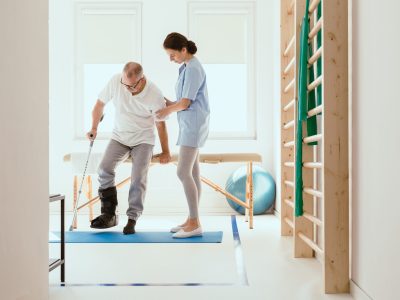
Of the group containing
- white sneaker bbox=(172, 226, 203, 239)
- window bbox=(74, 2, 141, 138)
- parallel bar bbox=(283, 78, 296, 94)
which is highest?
window bbox=(74, 2, 141, 138)

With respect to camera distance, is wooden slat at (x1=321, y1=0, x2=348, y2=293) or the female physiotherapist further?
the female physiotherapist

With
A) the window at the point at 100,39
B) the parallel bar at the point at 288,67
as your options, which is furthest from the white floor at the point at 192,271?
the window at the point at 100,39

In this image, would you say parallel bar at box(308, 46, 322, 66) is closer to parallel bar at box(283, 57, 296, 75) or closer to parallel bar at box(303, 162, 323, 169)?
parallel bar at box(303, 162, 323, 169)

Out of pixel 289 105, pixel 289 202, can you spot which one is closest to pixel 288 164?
pixel 289 202

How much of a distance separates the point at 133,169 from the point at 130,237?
48 centimetres

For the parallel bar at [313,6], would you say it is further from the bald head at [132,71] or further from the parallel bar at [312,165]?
the bald head at [132,71]

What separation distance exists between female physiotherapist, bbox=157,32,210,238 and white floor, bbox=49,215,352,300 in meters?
0.38

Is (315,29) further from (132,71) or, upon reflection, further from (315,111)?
(132,71)

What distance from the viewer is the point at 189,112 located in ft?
11.6

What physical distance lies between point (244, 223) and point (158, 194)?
3.78ft
